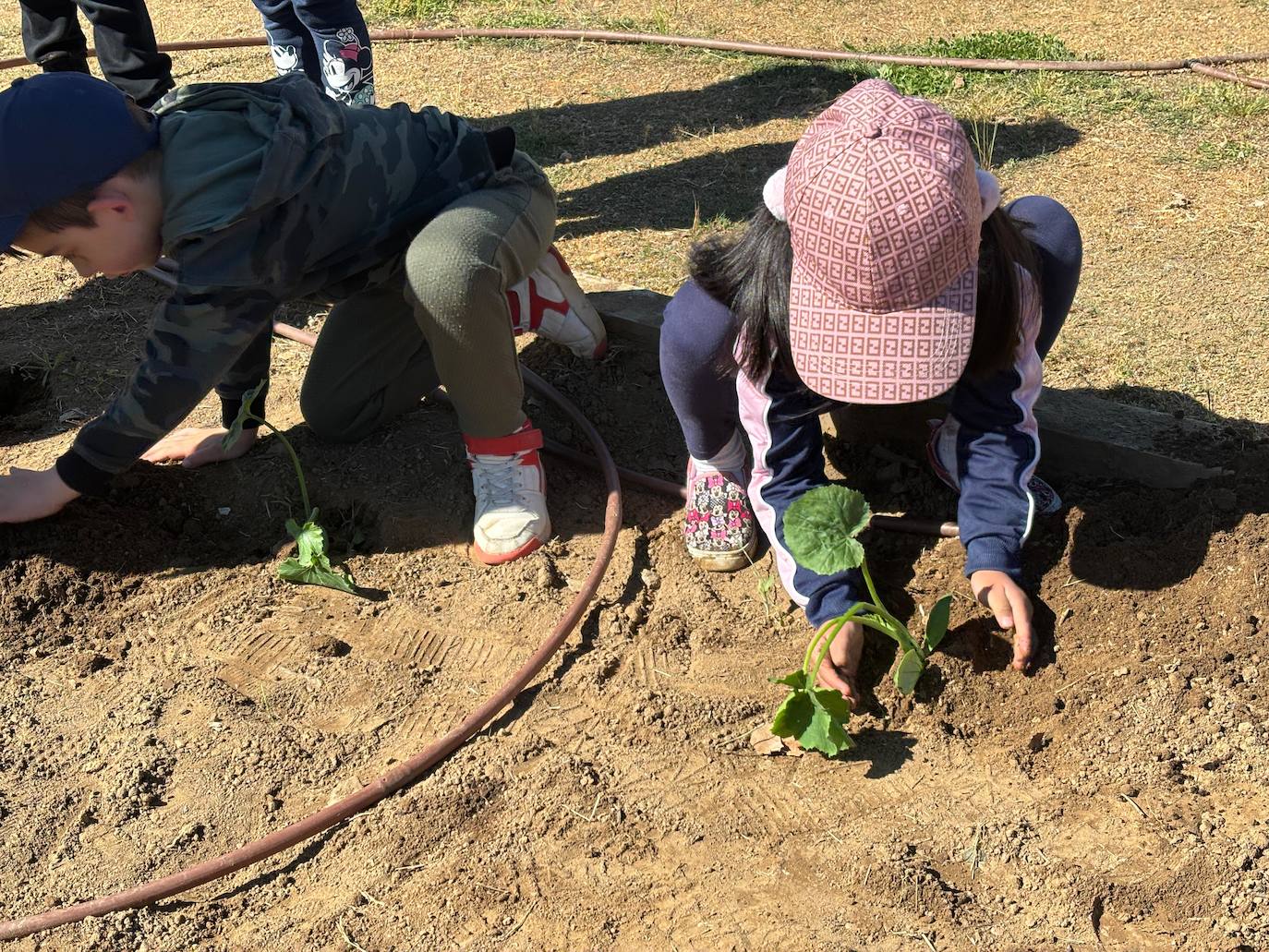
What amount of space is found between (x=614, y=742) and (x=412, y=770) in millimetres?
387

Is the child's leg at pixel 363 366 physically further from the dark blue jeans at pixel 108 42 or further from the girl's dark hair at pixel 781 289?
the dark blue jeans at pixel 108 42

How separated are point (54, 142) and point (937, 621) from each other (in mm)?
1839

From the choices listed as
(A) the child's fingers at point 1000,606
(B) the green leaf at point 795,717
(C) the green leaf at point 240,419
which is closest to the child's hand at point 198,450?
(C) the green leaf at point 240,419

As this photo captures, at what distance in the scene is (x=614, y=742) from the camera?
226 cm

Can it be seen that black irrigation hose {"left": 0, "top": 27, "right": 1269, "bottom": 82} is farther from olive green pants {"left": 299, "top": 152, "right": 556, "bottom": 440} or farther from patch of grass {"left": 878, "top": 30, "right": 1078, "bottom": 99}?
olive green pants {"left": 299, "top": 152, "right": 556, "bottom": 440}

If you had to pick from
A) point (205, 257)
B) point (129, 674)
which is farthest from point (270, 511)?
point (205, 257)

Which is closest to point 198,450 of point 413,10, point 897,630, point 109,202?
point 109,202

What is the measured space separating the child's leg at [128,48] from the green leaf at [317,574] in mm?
2474

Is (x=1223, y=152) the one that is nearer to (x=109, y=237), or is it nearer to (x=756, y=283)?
(x=756, y=283)

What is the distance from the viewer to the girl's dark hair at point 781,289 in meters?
2.03

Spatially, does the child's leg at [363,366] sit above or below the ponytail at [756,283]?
below

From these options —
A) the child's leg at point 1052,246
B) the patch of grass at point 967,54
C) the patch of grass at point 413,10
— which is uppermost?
the child's leg at point 1052,246

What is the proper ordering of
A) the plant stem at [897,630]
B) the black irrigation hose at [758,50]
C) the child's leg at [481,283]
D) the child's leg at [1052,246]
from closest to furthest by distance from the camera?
the plant stem at [897,630] → the child's leg at [1052,246] → the child's leg at [481,283] → the black irrigation hose at [758,50]

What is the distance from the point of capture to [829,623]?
2131 millimetres
